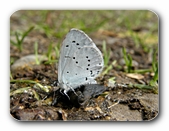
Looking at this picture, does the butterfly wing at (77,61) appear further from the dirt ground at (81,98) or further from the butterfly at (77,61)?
the dirt ground at (81,98)

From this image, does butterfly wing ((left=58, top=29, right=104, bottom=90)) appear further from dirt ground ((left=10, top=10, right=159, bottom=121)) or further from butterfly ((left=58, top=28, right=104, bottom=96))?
dirt ground ((left=10, top=10, right=159, bottom=121))

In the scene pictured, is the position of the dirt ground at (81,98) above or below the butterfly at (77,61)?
below

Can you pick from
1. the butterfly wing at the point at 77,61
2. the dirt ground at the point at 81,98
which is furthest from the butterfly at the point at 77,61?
the dirt ground at the point at 81,98

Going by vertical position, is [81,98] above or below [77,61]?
below

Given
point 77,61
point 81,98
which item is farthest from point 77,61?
point 81,98

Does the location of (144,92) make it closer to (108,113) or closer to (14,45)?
(108,113)

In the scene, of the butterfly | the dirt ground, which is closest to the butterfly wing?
the butterfly

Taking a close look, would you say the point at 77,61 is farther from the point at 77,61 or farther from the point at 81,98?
the point at 81,98
